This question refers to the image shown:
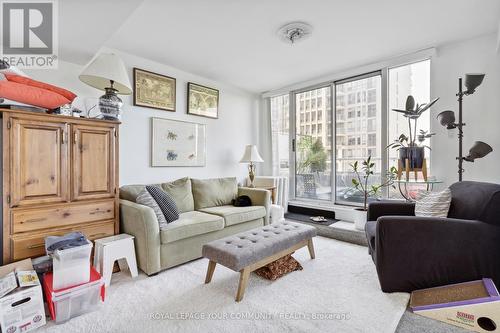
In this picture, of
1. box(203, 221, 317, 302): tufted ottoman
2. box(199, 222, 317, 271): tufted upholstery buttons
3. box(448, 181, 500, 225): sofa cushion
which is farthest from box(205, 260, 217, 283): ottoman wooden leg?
box(448, 181, 500, 225): sofa cushion

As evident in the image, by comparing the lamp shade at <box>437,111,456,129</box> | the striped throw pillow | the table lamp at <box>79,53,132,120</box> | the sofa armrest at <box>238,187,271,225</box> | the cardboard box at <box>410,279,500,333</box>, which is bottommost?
the cardboard box at <box>410,279,500,333</box>

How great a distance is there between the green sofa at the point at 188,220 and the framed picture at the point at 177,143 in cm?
40

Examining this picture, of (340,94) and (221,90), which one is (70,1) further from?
(340,94)

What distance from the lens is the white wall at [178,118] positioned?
8.86 ft

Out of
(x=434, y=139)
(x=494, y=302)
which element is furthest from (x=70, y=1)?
(x=434, y=139)

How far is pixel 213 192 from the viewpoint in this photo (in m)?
3.46

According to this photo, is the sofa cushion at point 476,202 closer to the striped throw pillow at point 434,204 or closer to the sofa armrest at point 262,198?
the striped throw pillow at point 434,204

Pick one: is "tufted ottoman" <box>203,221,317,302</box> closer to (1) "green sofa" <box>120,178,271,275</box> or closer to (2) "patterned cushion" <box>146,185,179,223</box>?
(1) "green sofa" <box>120,178,271,275</box>

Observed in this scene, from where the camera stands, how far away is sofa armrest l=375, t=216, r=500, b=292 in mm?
1669

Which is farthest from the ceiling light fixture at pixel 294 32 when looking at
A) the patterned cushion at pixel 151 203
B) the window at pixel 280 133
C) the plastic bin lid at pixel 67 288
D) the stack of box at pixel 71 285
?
the plastic bin lid at pixel 67 288

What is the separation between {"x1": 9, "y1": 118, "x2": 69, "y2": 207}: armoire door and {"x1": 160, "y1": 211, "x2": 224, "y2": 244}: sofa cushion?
0.90 meters

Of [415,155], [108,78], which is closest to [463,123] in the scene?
[415,155]

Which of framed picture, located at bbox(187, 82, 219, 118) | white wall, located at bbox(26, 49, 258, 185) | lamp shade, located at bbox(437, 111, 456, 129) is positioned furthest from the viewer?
framed picture, located at bbox(187, 82, 219, 118)

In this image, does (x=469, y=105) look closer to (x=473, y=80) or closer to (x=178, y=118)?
(x=473, y=80)
